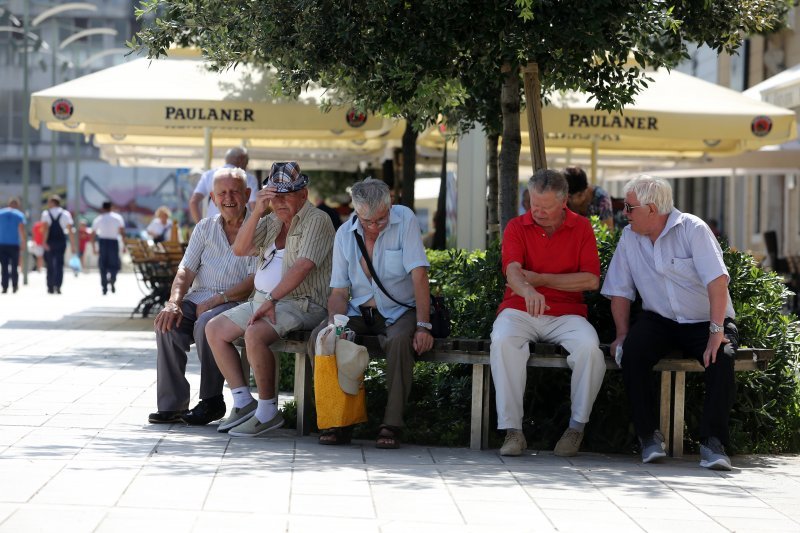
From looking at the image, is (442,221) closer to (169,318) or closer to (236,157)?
(236,157)

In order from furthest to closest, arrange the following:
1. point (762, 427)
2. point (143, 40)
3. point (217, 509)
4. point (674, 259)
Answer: point (143, 40)
point (762, 427)
point (674, 259)
point (217, 509)

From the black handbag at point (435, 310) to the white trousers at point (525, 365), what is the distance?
0.33m

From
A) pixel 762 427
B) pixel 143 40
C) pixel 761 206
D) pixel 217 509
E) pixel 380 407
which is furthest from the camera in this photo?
pixel 761 206

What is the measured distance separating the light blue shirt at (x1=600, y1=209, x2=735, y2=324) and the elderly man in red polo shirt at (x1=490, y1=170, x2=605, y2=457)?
0.62 feet

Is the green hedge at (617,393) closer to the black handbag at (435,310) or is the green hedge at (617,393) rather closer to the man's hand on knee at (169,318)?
the black handbag at (435,310)

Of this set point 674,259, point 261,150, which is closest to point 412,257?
point 674,259

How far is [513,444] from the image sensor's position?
7242 mm

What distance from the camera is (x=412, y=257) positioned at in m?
7.64

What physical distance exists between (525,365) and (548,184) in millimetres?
968

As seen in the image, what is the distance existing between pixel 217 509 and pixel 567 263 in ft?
9.22

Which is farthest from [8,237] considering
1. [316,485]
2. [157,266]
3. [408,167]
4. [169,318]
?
[316,485]

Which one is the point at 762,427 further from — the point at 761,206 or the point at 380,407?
the point at 761,206

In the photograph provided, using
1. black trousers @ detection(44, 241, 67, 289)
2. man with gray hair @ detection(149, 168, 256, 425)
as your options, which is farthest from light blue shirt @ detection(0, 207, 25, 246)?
man with gray hair @ detection(149, 168, 256, 425)

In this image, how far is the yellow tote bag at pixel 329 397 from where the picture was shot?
24.2 ft
